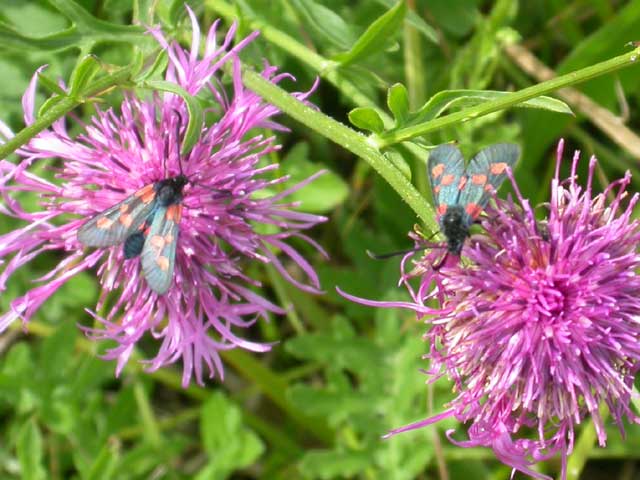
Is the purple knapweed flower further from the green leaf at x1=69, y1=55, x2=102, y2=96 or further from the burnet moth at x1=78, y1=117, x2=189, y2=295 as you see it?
the green leaf at x1=69, y1=55, x2=102, y2=96

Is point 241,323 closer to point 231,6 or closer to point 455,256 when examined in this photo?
point 455,256

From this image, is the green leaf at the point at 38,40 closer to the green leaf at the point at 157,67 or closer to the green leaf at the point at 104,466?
the green leaf at the point at 157,67

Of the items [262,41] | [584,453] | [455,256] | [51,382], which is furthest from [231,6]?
[584,453]

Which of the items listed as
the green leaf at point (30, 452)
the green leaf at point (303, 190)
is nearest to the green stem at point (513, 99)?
the green leaf at point (303, 190)

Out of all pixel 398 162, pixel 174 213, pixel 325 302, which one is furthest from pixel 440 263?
pixel 325 302

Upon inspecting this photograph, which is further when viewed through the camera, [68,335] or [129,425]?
[129,425]

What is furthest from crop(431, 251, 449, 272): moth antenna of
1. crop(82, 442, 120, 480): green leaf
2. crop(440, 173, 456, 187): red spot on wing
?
crop(82, 442, 120, 480): green leaf

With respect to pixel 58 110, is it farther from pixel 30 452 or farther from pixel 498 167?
pixel 30 452
